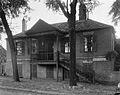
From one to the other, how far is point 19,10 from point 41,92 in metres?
11.3

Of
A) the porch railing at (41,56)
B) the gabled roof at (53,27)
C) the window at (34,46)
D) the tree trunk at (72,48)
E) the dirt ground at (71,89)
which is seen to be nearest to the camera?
the dirt ground at (71,89)

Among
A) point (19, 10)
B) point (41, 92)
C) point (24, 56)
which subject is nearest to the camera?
point (41, 92)

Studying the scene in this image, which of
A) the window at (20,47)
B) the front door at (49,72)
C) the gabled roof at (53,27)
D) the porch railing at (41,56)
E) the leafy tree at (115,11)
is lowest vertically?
the front door at (49,72)

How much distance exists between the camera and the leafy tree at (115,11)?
1579cm

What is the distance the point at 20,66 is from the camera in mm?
23438

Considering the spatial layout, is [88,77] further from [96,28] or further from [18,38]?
[18,38]

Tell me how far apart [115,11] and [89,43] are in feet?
14.7

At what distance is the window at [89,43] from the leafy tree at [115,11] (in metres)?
3.07

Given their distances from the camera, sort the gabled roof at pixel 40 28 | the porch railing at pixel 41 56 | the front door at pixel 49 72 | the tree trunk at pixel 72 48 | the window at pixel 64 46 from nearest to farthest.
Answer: the tree trunk at pixel 72 48, the gabled roof at pixel 40 28, the window at pixel 64 46, the front door at pixel 49 72, the porch railing at pixel 41 56

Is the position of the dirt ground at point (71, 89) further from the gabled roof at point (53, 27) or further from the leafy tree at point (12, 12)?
the gabled roof at point (53, 27)

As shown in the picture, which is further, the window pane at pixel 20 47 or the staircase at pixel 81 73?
the window pane at pixel 20 47

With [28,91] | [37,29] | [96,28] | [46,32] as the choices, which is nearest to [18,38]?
[37,29]

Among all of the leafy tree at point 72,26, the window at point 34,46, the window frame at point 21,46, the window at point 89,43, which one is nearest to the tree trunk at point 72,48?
the leafy tree at point 72,26

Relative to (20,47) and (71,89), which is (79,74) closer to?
(71,89)
